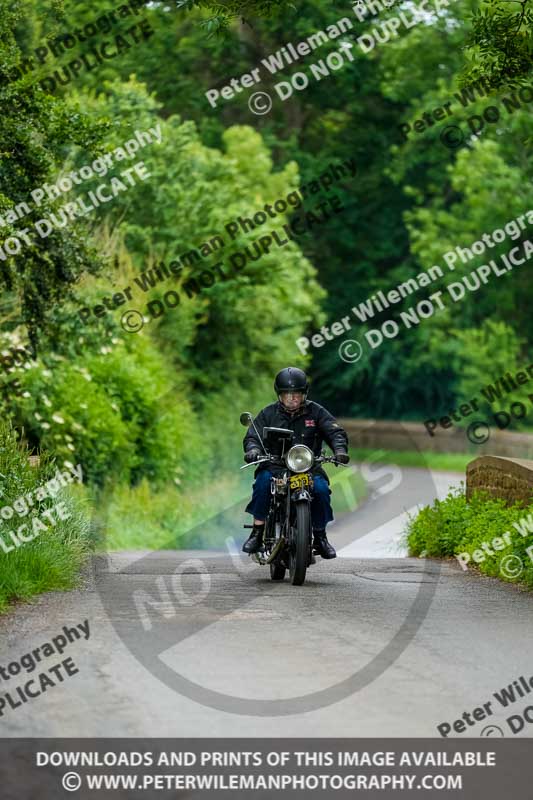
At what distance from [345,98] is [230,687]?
43.7 m

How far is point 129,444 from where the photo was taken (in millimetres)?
24438

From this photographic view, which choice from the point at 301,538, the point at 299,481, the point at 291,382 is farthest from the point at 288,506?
the point at 291,382

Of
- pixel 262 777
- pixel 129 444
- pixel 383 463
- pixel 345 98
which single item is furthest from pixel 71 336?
pixel 345 98

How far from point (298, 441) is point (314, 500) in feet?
2.00

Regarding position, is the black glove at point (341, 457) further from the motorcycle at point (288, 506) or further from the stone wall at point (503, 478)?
the stone wall at point (503, 478)

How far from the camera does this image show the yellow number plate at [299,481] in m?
12.2

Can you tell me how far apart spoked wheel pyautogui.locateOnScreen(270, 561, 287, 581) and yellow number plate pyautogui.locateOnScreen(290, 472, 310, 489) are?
83 cm

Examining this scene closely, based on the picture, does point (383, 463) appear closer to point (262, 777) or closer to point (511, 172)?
point (511, 172)

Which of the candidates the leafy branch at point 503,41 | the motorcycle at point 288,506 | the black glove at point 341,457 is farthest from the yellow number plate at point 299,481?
the leafy branch at point 503,41

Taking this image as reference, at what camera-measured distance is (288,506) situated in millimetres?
12250

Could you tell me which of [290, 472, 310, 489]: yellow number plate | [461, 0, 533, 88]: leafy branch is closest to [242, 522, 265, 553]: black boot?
[290, 472, 310, 489]: yellow number plate

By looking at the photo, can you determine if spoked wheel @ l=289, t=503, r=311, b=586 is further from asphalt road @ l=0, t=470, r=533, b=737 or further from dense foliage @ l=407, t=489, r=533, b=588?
dense foliage @ l=407, t=489, r=533, b=588

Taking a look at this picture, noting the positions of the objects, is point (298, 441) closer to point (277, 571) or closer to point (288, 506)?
point (288, 506)

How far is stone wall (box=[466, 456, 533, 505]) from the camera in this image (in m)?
14.5
